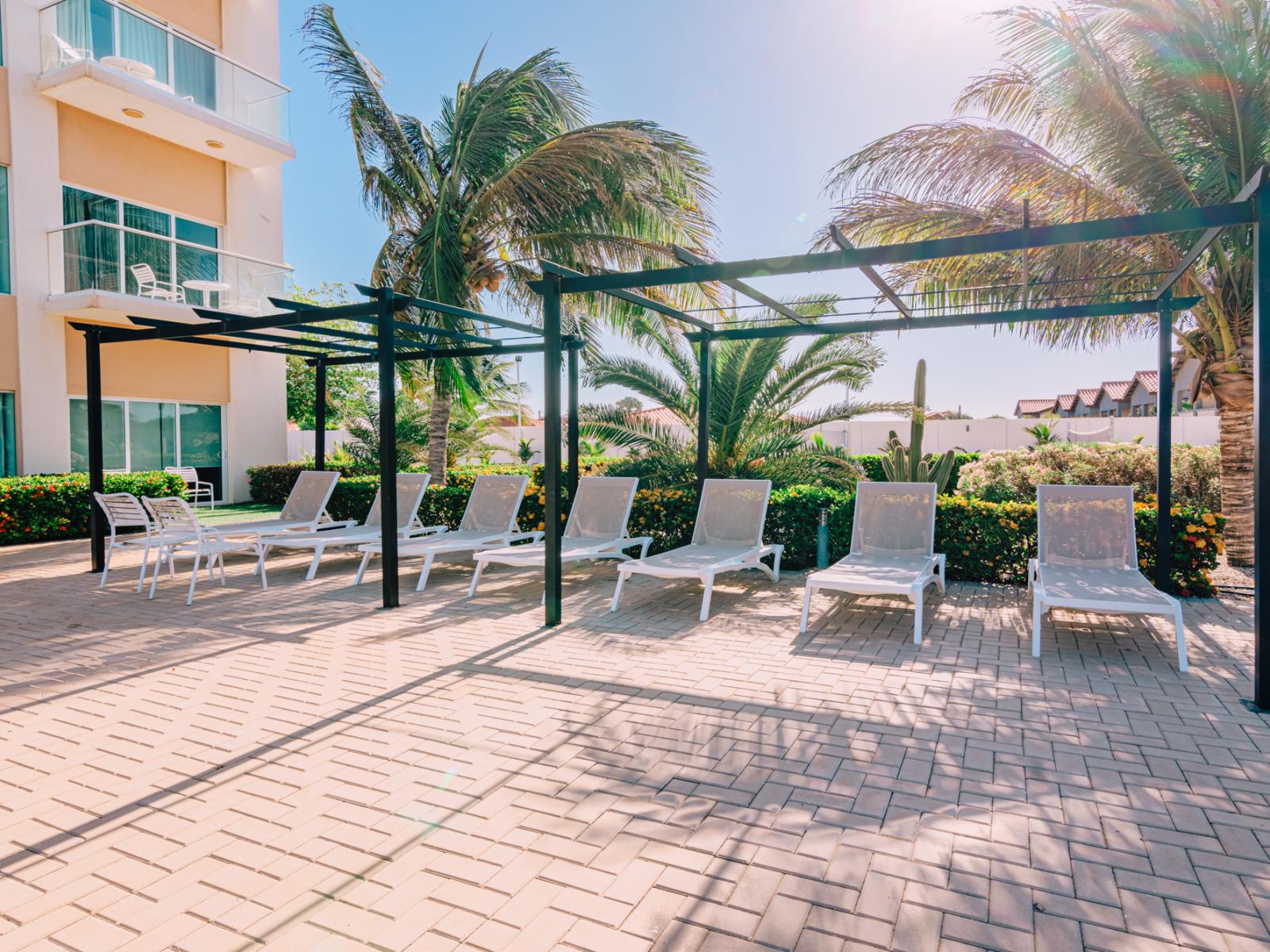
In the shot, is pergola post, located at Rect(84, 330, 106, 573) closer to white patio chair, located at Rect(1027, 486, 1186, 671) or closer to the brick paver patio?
the brick paver patio

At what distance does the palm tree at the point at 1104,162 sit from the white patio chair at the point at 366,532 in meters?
6.55

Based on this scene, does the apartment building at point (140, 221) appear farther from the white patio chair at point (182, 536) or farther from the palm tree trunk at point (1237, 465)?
the palm tree trunk at point (1237, 465)

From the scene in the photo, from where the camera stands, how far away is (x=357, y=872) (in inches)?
110

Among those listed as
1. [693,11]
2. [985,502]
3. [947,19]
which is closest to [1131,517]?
[985,502]

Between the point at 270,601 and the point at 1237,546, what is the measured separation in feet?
36.4

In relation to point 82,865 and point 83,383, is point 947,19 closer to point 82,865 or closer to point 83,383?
point 82,865

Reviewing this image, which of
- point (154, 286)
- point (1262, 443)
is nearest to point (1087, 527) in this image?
point (1262, 443)

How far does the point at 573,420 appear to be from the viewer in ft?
32.0

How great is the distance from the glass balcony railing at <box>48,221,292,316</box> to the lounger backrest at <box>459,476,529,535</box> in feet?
29.1

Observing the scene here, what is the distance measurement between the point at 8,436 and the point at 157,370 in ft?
9.67

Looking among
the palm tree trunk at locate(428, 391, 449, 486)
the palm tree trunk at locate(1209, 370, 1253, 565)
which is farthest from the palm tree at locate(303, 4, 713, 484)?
the palm tree trunk at locate(1209, 370, 1253, 565)

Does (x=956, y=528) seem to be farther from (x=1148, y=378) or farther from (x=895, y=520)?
(x=1148, y=378)

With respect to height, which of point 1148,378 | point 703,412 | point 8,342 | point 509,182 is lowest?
point 703,412

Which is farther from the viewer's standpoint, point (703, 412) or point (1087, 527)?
point (703, 412)
